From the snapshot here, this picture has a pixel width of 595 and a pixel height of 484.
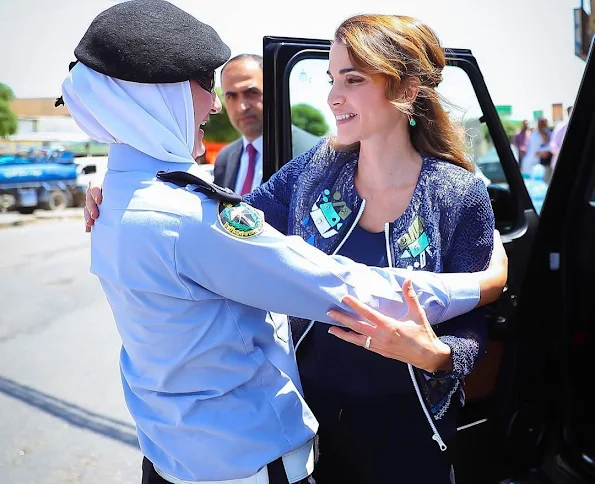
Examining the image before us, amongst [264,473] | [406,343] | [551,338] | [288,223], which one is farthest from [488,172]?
[264,473]

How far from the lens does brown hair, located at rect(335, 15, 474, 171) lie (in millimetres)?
1491

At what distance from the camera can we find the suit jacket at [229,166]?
3.98 metres

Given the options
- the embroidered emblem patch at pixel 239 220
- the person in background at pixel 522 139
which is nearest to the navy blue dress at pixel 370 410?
the embroidered emblem patch at pixel 239 220

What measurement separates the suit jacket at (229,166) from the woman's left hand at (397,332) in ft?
8.98

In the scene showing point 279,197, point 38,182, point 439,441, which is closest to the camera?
point 439,441

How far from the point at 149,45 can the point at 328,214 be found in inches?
25.3

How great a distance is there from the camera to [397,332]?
126cm

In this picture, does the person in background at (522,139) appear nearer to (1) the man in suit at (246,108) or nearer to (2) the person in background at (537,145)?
(2) the person in background at (537,145)

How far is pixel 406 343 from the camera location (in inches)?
50.2

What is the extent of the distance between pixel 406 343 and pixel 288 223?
56 cm

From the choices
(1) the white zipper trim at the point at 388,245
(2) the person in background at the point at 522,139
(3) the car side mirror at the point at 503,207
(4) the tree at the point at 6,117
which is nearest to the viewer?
(1) the white zipper trim at the point at 388,245

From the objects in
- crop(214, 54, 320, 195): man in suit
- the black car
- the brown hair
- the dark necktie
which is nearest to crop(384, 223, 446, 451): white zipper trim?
the brown hair

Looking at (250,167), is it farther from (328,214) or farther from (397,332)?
(397,332)

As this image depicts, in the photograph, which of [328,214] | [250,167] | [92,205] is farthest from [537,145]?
[92,205]
